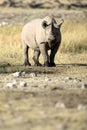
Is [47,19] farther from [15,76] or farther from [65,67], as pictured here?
[15,76]

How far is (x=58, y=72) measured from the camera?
16078 mm

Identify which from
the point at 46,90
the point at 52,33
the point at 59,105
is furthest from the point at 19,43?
the point at 59,105

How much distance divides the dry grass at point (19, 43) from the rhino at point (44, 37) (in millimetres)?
793

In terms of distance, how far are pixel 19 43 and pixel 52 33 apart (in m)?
5.46

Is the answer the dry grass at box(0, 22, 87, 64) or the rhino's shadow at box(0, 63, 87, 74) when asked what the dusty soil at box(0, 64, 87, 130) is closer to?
the rhino's shadow at box(0, 63, 87, 74)

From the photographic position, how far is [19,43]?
22.6 m

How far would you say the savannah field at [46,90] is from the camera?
29.0 ft

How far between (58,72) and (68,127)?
772cm

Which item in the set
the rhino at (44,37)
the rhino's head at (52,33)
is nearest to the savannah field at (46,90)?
the rhino at (44,37)

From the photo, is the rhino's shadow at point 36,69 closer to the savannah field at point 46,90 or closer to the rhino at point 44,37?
the savannah field at point 46,90

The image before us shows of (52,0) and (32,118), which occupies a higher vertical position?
(32,118)

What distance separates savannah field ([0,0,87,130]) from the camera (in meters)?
8.83

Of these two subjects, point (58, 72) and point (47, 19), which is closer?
point (58, 72)

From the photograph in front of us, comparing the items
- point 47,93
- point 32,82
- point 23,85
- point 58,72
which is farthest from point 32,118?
point 58,72
